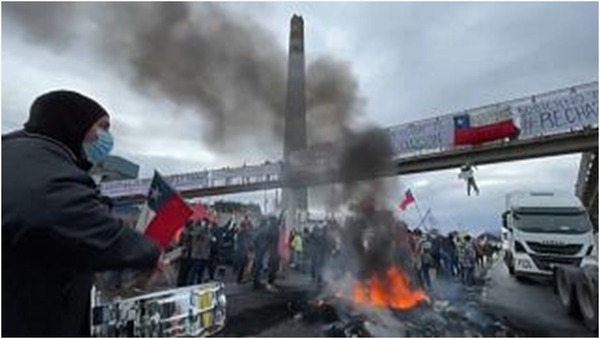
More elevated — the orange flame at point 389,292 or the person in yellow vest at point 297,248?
the person in yellow vest at point 297,248

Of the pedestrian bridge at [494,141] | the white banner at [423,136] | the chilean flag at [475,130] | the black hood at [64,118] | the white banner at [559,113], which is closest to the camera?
the black hood at [64,118]

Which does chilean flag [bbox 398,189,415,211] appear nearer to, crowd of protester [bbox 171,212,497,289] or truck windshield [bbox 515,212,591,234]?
crowd of protester [bbox 171,212,497,289]

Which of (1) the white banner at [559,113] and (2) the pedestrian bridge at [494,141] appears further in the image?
(2) the pedestrian bridge at [494,141]

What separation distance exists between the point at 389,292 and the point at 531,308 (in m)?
3.10

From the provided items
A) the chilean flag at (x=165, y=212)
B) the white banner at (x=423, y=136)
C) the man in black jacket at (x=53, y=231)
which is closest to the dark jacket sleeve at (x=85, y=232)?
the man in black jacket at (x=53, y=231)

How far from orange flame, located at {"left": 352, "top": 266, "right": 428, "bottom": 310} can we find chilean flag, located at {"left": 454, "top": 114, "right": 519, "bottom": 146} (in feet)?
22.2

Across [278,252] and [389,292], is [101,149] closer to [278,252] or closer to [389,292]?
[389,292]

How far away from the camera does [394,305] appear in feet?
39.1

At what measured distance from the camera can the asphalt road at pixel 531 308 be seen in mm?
10180

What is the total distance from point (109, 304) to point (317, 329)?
479cm

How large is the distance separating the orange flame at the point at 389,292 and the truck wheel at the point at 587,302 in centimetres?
A: 305

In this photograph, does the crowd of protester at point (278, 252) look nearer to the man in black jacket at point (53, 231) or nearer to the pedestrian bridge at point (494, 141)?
the pedestrian bridge at point (494, 141)

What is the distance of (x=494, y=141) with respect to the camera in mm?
19750

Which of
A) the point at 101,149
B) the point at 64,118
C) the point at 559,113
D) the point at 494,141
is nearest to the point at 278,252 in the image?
the point at 494,141
